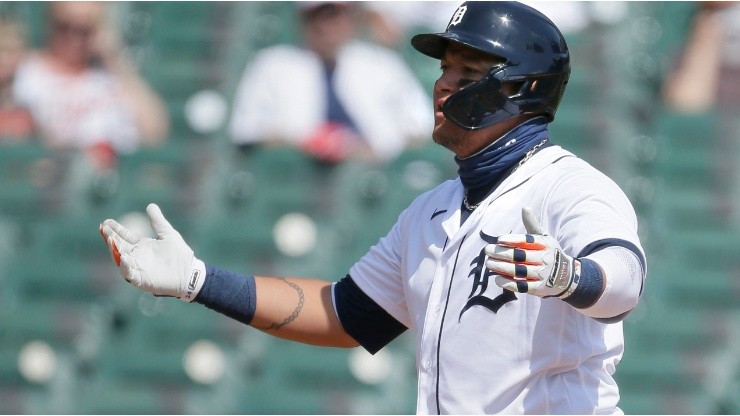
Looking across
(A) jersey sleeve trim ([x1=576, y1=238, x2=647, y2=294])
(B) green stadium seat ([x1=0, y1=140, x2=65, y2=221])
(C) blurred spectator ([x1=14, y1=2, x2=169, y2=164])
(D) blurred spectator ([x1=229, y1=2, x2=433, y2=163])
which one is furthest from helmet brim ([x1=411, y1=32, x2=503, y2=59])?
(B) green stadium seat ([x1=0, y1=140, x2=65, y2=221])

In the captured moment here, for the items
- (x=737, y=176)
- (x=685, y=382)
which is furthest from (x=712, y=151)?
(x=685, y=382)

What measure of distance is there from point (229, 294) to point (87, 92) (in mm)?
3254

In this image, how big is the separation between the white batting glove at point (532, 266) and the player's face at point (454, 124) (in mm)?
568

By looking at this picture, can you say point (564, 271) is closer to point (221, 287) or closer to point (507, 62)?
point (507, 62)

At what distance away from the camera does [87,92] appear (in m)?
5.80

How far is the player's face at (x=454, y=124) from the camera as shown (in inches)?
104

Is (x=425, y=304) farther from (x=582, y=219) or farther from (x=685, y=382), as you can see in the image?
(x=685, y=382)

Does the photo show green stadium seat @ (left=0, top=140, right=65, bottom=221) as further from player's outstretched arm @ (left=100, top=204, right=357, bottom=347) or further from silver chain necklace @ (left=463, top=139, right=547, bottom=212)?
silver chain necklace @ (left=463, top=139, right=547, bottom=212)

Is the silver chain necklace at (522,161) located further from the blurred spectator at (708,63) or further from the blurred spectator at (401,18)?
the blurred spectator at (708,63)

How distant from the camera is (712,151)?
5965 mm

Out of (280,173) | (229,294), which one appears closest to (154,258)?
(229,294)

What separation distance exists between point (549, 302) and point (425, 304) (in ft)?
1.19

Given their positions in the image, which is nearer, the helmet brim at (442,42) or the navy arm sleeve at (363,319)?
the helmet brim at (442,42)

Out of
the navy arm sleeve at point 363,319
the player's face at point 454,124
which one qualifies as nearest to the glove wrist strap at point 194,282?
the navy arm sleeve at point 363,319
